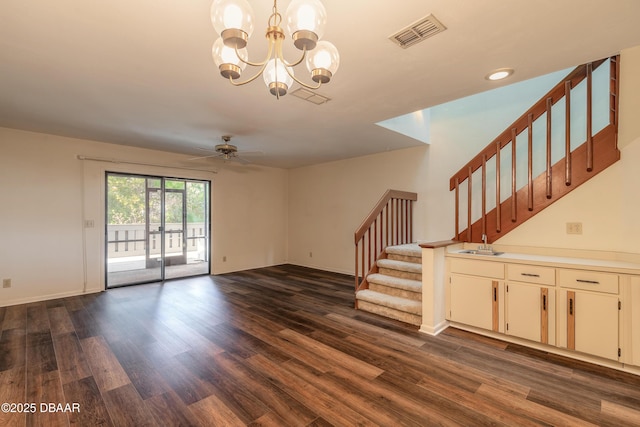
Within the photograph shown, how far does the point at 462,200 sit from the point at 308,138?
8.65 ft

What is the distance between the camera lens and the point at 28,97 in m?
2.95

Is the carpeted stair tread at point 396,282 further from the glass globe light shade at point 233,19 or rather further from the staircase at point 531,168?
the glass globe light shade at point 233,19

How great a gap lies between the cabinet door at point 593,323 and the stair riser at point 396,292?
1424 millimetres

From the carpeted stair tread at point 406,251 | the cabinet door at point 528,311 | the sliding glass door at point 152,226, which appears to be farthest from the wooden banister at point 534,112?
the sliding glass door at point 152,226

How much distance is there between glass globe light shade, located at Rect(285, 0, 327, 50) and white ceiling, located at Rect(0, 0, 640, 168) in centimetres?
49

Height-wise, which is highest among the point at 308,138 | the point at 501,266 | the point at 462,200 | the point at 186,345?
the point at 308,138

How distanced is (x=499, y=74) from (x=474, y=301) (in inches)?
88.5

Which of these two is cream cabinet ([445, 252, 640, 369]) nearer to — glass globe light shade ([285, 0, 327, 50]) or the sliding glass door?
glass globe light shade ([285, 0, 327, 50])

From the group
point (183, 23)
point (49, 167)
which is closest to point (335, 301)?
point (183, 23)

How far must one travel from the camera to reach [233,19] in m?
1.22

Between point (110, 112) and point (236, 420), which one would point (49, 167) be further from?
point (236, 420)

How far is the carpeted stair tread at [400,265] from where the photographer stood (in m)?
3.72

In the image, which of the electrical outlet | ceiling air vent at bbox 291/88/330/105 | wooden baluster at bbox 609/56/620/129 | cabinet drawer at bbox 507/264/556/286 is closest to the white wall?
ceiling air vent at bbox 291/88/330/105

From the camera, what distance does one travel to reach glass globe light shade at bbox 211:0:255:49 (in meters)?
1.22
